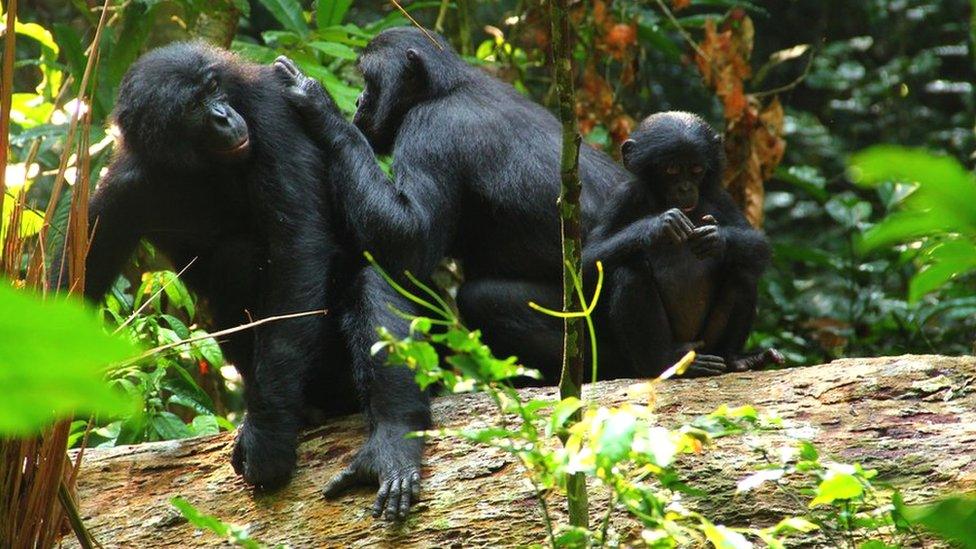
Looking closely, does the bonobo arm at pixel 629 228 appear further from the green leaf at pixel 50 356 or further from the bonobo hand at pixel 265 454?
the green leaf at pixel 50 356

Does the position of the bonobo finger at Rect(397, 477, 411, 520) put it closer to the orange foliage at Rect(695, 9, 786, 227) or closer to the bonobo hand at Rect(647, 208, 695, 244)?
the bonobo hand at Rect(647, 208, 695, 244)

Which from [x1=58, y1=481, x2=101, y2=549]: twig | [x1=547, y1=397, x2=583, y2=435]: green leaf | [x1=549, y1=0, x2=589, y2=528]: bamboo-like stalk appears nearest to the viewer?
[x1=547, y1=397, x2=583, y2=435]: green leaf

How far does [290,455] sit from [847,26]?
10.3 meters

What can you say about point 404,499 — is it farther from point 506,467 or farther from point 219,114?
point 219,114

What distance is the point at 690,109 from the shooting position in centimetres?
1139

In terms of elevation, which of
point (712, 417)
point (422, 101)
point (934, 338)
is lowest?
point (934, 338)

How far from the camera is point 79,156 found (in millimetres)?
3840

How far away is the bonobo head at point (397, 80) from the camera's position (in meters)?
5.82

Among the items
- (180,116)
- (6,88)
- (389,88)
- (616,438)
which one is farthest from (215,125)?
(616,438)

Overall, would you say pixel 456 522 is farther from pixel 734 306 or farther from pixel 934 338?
pixel 934 338

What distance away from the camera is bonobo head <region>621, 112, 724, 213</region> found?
539 cm

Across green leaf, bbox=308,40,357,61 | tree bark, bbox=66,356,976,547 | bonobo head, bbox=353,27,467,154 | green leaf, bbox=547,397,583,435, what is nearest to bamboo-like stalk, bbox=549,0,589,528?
tree bark, bbox=66,356,976,547

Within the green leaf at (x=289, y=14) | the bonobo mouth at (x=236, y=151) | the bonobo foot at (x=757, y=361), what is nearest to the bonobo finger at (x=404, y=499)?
the bonobo mouth at (x=236, y=151)

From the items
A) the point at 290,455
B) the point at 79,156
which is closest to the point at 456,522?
the point at 290,455
